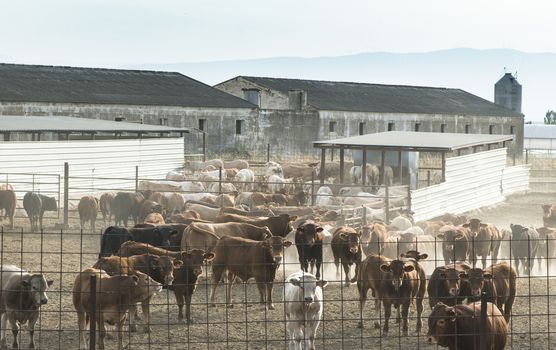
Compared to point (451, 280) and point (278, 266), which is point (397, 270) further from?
point (278, 266)

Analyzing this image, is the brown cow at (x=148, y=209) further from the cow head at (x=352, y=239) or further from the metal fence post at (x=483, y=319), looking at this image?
the metal fence post at (x=483, y=319)

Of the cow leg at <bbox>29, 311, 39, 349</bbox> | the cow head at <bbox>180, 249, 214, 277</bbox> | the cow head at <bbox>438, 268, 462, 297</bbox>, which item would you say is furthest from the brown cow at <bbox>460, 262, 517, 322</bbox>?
the cow leg at <bbox>29, 311, 39, 349</bbox>

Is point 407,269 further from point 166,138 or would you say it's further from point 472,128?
point 472,128

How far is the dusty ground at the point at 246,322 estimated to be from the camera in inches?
479

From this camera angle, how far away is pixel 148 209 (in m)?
25.1

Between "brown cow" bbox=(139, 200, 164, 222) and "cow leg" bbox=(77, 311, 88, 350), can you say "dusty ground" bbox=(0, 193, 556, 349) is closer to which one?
"cow leg" bbox=(77, 311, 88, 350)

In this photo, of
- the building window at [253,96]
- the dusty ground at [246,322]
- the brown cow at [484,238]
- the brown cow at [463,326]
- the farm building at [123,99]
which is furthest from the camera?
the building window at [253,96]

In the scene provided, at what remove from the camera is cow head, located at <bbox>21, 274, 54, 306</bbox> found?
12016mm

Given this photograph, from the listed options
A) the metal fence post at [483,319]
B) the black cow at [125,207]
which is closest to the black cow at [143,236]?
the black cow at [125,207]

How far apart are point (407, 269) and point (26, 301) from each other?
16.9ft

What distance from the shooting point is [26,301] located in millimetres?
12195

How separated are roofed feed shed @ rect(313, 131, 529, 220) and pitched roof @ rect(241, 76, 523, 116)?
19545mm

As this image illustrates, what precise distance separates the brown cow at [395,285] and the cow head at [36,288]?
421cm

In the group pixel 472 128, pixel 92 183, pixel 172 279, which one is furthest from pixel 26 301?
pixel 472 128
